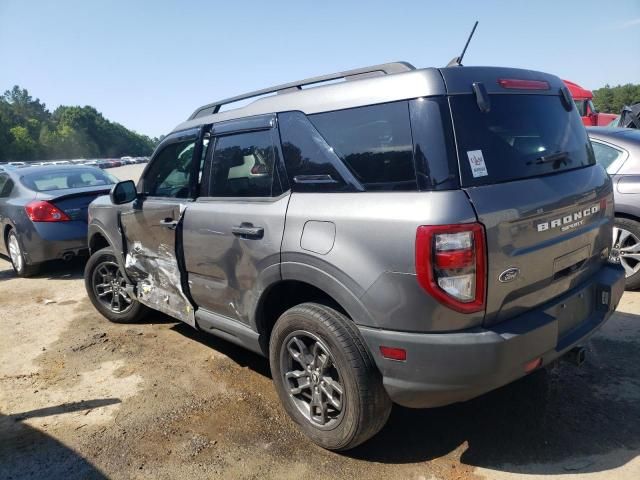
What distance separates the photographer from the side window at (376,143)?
7.65 ft

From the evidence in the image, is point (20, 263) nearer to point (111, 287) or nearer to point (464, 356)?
point (111, 287)

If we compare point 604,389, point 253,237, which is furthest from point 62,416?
point 604,389

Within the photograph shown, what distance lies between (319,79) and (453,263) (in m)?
1.50

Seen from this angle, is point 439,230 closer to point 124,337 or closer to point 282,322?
point 282,322

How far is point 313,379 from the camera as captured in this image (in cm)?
282

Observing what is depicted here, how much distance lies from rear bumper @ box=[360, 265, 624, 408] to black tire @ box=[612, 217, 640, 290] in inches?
115

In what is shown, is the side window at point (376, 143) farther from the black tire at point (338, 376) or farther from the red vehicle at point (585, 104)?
the red vehicle at point (585, 104)

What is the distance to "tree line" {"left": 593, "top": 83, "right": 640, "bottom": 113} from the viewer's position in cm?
5691

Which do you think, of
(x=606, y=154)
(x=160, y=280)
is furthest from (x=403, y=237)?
(x=606, y=154)

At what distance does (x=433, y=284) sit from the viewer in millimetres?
2188

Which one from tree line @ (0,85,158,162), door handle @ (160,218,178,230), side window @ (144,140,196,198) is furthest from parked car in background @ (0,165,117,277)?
tree line @ (0,85,158,162)

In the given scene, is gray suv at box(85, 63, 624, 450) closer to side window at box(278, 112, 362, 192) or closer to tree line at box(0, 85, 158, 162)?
side window at box(278, 112, 362, 192)

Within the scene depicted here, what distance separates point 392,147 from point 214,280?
5.59 feet

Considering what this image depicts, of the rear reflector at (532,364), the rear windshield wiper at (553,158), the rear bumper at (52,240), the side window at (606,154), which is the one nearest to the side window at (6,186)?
the rear bumper at (52,240)
